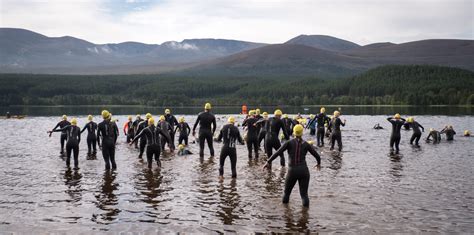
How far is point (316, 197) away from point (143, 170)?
31.9ft

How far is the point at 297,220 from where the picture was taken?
13.7m

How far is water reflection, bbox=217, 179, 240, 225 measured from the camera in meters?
14.0

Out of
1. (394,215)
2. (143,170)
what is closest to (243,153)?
(143,170)

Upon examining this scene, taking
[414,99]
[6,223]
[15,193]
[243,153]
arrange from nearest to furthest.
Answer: [6,223] < [15,193] < [243,153] < [414,99]

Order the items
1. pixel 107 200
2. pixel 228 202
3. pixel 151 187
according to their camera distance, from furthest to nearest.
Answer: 1. pixel 151 187
2. pixel 107 200
3. pixel 228 202

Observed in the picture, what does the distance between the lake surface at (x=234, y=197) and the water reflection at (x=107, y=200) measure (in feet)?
0.12

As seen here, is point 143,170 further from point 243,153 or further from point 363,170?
point 363,170

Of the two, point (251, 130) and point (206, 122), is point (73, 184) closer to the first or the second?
point (206, 122)

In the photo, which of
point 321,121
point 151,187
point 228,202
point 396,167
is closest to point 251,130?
point 321,121

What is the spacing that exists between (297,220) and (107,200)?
6.95 metres

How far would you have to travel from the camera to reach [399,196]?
16625mm

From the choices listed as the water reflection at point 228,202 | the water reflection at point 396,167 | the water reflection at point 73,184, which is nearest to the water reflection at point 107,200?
the water reflection at point 73,184

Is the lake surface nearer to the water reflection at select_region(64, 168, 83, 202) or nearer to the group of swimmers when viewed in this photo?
the water reflection at select_region(64, 168, 83, 202)

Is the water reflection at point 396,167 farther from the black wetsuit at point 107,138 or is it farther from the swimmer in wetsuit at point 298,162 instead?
the black wetsuit at point 107,138
